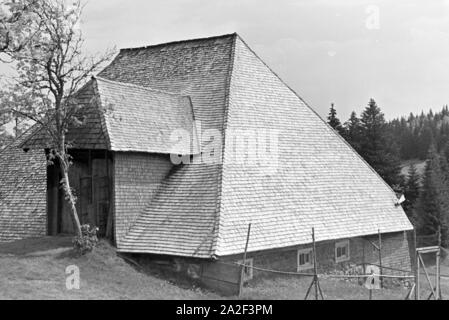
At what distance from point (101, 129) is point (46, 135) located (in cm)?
275

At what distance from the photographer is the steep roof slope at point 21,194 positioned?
80.6 feet

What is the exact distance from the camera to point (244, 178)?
858 inches

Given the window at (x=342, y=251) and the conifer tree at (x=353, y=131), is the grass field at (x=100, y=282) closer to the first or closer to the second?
the window at (x=342, y=251)

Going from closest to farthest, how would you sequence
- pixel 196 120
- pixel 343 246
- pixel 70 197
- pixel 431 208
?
pixel 70 197 → pixel 343 246 → pixel 196 120 → pixel 431 208

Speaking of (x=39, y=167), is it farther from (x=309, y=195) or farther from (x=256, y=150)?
(x=309, y=195)

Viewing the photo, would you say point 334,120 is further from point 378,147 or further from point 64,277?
point 64,277

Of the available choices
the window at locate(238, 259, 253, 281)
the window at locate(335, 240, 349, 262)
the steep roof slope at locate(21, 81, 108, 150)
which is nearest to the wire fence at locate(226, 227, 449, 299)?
the window at locate(238, 259, 253, 281)

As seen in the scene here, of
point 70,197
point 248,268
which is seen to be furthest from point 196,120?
point 248,268

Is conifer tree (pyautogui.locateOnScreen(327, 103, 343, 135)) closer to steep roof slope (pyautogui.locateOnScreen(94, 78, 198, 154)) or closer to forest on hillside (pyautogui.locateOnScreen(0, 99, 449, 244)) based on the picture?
forest on hillside (pyautogui.locateOnScreen(0, 99, 449, 244))

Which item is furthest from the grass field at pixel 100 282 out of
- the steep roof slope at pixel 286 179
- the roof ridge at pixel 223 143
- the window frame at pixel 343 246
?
the roof ridge at pixel 223 143

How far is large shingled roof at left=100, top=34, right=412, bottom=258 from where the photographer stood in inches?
781

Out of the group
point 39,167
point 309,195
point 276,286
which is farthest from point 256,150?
point 39,167

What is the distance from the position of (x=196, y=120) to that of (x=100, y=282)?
951 cm

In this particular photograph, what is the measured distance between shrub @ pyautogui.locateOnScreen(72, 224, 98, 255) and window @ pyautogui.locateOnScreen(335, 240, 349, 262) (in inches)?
394
